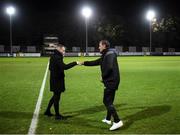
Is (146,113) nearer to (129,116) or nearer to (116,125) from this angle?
(129,116)

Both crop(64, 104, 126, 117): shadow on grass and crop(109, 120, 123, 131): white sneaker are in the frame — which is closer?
crop(109, 120, 123, 131): white sneaker

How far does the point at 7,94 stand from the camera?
1586 centimetres

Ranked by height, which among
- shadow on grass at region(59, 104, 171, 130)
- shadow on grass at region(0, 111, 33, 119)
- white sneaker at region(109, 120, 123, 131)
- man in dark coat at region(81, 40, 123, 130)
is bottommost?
shadow on grass at region(59, 104, 171, 130)

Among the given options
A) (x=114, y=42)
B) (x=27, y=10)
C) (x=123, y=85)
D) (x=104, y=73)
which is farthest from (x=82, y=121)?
(x=27, y=10)

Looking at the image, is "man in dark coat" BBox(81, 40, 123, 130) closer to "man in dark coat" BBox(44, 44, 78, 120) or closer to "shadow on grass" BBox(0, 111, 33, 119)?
"man in dark coat" BBox(44, 44, 78, 120)

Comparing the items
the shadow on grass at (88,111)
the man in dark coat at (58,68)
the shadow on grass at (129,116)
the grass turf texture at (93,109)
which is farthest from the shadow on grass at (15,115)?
the shadow on grass at (129,116)

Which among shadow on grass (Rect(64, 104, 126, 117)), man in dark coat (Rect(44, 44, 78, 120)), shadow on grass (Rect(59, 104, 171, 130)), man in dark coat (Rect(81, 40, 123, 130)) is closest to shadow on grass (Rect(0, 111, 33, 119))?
man in dark coat (Rect(44, 44, 78, 120))

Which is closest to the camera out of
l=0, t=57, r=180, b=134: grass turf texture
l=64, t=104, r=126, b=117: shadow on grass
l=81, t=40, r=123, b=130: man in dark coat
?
l=81, t=40, r=123, b=130: man in dark coat

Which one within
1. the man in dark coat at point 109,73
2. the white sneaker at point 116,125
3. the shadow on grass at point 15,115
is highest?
the man in dark coat at point 109,73

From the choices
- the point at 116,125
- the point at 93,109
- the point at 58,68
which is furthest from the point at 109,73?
the point at 93,109

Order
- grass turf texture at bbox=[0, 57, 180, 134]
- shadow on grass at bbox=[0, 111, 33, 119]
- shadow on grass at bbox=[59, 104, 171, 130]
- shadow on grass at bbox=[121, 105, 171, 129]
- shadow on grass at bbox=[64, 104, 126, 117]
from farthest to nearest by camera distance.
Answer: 1. shadow on grass at bbox=[64, 104, 126, 117]
2. shadow on grass at bbox=[0, 111, 33, 119]
3. shadow on grass at bbox=[121, 105, 171, 129]
4. shadow on grass at bbox=[59, 104, 171, 130]
5. grass turf texture at bbox=[0, 57, 180, 134]

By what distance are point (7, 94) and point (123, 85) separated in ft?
19.5

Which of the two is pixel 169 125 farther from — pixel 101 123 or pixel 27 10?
pixel 27 10

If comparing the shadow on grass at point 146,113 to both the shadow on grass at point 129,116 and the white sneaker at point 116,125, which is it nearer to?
the shadow on grass at point 129,116
